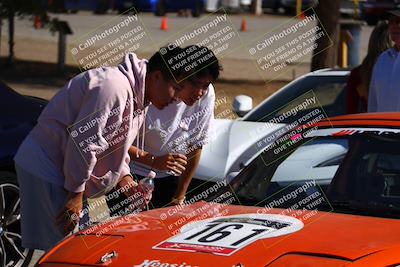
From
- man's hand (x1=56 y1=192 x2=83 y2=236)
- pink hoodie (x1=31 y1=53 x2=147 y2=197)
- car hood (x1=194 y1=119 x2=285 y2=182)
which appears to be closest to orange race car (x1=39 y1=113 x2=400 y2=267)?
man's hand (x1=56 y1=192 x2=83 y2=236)

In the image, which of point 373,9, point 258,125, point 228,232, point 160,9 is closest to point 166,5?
point 160,9

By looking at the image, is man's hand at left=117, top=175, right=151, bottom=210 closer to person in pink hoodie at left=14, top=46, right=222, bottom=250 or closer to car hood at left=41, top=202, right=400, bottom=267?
person in pink hoodie at left=14, top=46, right=222, bottom=250

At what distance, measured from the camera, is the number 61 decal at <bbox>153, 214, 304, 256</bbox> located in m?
4.79

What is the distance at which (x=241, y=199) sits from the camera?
5.83 meters

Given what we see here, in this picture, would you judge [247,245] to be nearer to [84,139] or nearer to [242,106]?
[84,139]

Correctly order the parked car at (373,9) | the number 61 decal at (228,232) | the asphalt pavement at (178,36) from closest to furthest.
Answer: the number 61 decal at (228,232) → the asphalt pavement at (178,36) → the parked car at (373,9)

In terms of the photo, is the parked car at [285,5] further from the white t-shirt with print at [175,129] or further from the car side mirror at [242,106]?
the white t-shirt with print at [175,129]

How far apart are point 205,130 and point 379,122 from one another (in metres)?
1.37

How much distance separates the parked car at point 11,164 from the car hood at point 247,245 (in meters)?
2.22

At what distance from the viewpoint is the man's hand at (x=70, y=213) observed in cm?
554

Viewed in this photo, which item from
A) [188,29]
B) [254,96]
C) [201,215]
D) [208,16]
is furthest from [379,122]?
[208,16]

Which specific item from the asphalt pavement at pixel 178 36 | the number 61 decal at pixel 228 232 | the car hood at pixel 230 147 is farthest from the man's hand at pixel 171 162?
the asphalt pavement at pixel 178 36

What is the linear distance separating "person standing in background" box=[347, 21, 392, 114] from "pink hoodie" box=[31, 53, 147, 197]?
373 centimetres

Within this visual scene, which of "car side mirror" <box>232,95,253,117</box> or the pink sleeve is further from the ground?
the pink sleeve
